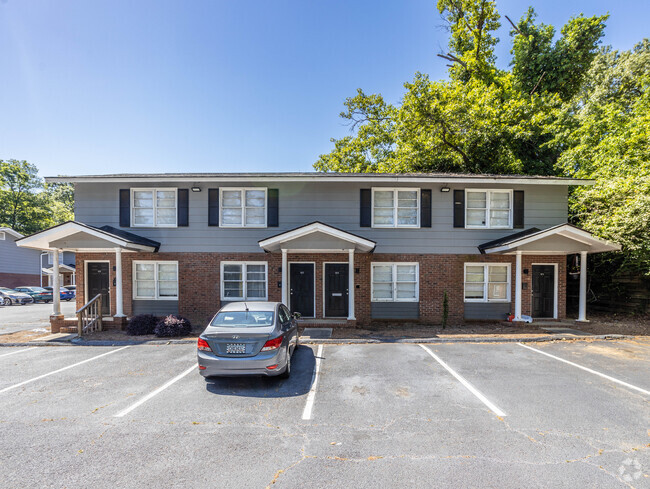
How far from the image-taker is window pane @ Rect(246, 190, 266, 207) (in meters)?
12.4

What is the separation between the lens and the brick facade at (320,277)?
1199 centimetres

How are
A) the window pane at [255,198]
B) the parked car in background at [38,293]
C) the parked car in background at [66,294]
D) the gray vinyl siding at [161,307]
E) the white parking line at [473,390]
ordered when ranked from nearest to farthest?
the white parking line at [473,390] → the gray vinyl siding at [161,307] → the window pane at [255,198] → the parked car in background at [38,293] → the parked car in background at [66,294]

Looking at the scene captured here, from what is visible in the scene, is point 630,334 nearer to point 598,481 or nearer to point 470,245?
point 470,245

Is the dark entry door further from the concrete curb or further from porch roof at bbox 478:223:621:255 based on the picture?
porch roof at bbox 478:223:621:255

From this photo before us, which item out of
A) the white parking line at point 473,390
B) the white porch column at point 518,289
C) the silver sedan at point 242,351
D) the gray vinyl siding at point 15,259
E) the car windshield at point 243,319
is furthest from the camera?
the gray vinyl siding at point 15,259

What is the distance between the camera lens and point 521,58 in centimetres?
2350

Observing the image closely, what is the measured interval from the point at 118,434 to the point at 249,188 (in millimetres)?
9404

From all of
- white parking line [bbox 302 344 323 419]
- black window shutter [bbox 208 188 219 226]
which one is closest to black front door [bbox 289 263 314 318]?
black window shutter [bbox 208 188 219 226]

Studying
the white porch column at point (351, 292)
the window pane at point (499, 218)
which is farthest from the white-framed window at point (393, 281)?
the window pane at point (499, 218)

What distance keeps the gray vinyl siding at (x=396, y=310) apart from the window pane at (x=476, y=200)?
4.57m

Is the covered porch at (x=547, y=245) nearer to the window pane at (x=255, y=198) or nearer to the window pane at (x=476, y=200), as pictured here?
the window pane at (x=476, y=200)

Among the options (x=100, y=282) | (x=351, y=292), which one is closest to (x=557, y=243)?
(x=351, y=292)

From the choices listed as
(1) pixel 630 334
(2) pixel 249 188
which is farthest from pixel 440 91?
(1) pixel 630 334

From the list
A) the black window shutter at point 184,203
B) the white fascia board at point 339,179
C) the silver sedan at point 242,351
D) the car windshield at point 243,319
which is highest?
the white fascia board at point 339,179
